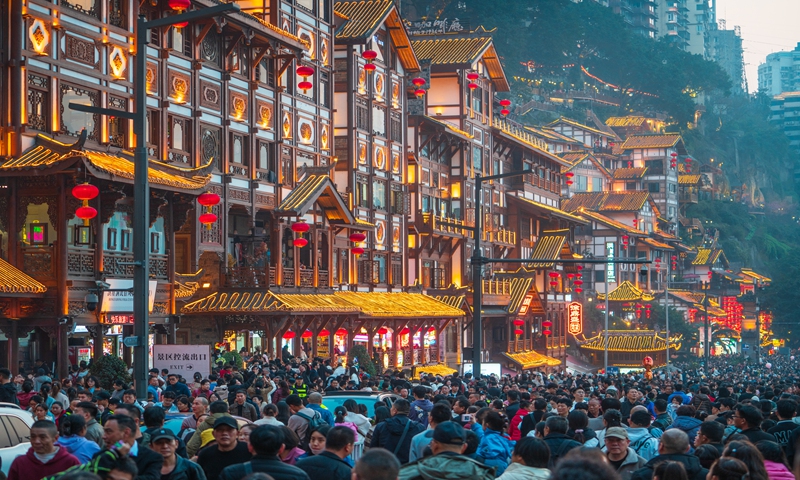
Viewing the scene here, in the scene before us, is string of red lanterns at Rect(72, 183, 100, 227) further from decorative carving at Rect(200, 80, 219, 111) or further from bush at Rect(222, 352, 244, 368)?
decorative carving at Rect(200, 80, 219, 111)

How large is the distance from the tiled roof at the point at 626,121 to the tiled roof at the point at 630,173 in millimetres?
14695

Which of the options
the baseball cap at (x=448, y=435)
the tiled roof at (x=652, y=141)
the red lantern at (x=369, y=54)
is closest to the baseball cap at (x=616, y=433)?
the baseball cap at (x=448, y=435)

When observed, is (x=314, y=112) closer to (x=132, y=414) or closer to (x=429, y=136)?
(x=429, y=136)

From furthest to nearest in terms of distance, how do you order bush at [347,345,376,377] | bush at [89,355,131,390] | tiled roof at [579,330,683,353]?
1. tiled roof at [579,330,683,353]
2. bush at [347,345,376,377]
3. bush at [89,355,131,390]

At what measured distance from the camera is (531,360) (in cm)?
7075

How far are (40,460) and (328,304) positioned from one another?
32.4 metres

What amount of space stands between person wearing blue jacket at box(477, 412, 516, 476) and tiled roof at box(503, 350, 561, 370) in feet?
179

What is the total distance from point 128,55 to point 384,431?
23188 millimetres

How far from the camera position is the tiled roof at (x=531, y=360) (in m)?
68.3

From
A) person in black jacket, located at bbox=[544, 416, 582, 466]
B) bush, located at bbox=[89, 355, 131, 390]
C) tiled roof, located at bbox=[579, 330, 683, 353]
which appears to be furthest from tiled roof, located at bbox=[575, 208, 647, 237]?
person in black jacket, located at bbox=[544, 416, 582, 466]

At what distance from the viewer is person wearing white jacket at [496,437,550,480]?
9.69 metres

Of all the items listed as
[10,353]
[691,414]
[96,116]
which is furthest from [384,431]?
[96,116]

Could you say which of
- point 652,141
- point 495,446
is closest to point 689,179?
point 652,141

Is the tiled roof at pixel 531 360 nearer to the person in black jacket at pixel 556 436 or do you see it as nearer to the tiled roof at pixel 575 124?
the tiled roof at pixel 575 124
